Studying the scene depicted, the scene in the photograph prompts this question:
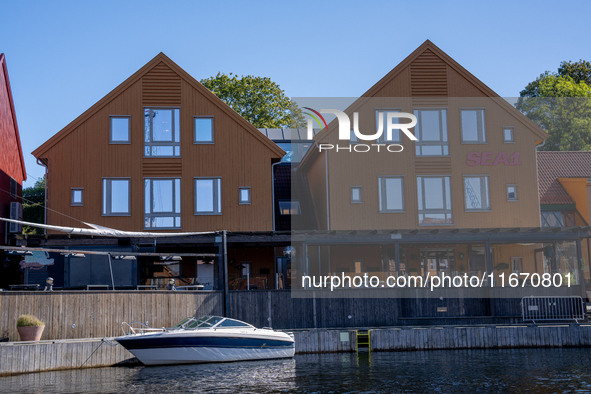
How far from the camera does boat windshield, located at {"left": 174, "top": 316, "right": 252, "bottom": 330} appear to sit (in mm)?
22172

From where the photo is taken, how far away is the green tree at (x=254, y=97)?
5009 centimetres

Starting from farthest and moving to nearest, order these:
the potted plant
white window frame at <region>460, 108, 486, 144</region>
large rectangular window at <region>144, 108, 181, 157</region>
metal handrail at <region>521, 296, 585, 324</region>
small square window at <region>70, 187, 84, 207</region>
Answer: white window frame at <region>460, 108, 486, 144</region>, large rectangular window at <region>144, 108, 181, 157</region>, small square window at <region>70, 187, 84, 207</region>, metal handrail at <region>521, 296, 585, 324</region>, the potted plant

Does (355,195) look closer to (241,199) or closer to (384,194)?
(384,194)

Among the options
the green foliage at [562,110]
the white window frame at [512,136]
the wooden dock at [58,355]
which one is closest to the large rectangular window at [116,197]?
the wooden dock at [58,355]

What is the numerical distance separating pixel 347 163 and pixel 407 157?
9.61 ft

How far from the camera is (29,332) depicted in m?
20.4

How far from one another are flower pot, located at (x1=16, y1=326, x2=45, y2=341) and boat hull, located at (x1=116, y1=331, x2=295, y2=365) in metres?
2.45

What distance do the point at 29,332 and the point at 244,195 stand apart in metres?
12.3

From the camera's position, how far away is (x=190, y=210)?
98.3 feet

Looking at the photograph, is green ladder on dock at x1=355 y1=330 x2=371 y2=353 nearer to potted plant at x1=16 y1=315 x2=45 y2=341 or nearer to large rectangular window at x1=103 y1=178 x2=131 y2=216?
potted plant at x1=16 y1=315 x2=45 y2=341

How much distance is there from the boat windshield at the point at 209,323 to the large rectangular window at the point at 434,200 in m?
12.1

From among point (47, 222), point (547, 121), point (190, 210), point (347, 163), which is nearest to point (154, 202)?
point (190, 210)

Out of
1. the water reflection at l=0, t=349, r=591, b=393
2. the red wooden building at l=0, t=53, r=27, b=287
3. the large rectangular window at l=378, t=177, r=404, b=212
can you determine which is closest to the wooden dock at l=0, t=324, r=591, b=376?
the water reflection at l=0, t=349, r=591, b=393

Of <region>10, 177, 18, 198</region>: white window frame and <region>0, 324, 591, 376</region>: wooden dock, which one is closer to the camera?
<region>0, 324, 591, 376</region>: wooden dock
